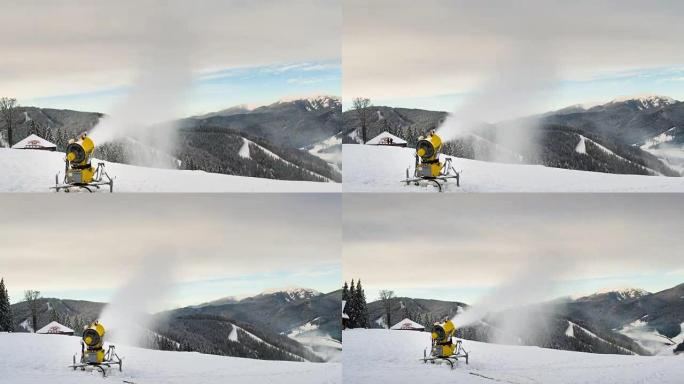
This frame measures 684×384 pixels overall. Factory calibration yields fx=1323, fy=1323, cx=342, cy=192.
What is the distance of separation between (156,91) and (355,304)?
2.60m

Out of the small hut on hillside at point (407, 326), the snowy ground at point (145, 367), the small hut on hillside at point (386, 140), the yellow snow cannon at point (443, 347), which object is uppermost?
the small hut on hillside at point (386, 140)

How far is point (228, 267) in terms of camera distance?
11812mm

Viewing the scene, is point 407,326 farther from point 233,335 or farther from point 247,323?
point 233,335

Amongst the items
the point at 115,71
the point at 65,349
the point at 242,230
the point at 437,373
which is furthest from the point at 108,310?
the point at 437,373

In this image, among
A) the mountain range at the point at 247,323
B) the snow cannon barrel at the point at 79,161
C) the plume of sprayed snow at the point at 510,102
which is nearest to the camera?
the snow cannon barrel at the point at 79,161

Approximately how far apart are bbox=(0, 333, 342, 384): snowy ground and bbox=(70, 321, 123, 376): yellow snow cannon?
2.5 inches

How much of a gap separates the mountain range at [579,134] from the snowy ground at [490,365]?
170 centimetres

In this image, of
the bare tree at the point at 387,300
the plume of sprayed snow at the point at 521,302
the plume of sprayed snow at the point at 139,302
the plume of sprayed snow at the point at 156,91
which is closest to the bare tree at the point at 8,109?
the plume of sprayed snow at the point at 156,91

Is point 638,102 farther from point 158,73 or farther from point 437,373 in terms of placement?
point 158,73

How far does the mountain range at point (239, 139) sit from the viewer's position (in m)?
11.7

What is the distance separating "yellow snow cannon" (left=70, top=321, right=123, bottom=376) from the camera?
38.1 feet

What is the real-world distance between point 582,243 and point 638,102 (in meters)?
1.36

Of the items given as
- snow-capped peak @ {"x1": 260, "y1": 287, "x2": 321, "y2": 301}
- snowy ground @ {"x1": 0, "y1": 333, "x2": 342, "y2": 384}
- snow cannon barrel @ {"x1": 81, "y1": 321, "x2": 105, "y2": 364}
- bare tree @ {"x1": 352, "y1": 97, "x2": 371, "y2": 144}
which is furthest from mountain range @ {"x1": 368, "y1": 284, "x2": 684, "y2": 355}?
snow cannon barrel @ {"x1": 81, "y1": 321, "x2": 105, "y2": 364}

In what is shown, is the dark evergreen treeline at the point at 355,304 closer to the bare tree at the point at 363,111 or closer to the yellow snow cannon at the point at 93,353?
the bare tree at the point at 363,111
